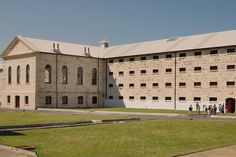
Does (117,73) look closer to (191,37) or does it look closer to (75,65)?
(75,65)

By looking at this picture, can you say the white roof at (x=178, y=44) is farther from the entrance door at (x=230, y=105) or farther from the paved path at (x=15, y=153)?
the paved path at (x=15, y=153)

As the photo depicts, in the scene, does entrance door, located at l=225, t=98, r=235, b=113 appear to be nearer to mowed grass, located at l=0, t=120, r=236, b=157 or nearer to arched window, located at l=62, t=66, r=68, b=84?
arched window, located at l=62, t=66, r=68, b=84

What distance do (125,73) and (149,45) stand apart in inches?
257

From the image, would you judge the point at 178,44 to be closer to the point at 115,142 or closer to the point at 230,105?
the point at 230,105

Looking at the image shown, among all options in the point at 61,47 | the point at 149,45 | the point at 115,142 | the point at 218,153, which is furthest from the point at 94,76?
the point at 218,153

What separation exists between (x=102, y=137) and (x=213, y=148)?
6311 mm

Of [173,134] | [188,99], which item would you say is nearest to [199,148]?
[173,134]

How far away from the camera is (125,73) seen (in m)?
59.8

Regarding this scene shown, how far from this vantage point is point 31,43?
56531mm

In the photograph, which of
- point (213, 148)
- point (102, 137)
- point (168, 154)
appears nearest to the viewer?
point (168, 154)

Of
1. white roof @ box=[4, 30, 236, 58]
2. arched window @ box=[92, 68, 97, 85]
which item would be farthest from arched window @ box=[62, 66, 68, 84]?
arched window @ box=[92, 68, 97, 85]

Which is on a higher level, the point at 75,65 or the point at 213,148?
the point at 75,65

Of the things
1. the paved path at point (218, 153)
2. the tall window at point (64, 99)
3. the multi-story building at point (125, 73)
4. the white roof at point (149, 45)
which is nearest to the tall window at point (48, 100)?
the multi-story building at point (125, 73)

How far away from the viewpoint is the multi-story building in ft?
160
